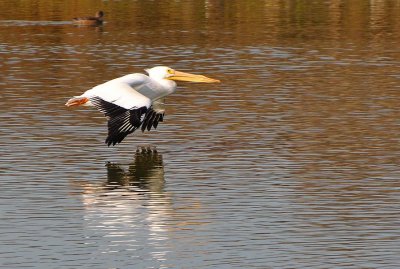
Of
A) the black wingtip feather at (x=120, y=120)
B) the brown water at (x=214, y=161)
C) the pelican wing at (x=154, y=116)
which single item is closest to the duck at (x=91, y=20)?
the brown water at (x=214, y=161)

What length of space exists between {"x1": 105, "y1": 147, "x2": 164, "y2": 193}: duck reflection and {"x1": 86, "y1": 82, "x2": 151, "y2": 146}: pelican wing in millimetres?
402

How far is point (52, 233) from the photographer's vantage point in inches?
510

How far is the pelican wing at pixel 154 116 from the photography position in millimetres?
18609

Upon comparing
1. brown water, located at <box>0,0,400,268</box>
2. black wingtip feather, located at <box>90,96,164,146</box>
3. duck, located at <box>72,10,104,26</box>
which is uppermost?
black wingtip feather, located at <box>90,96,164,146</box>

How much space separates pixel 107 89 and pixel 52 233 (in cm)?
462

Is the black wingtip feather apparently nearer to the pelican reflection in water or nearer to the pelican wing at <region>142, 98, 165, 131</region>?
the pelican reflection in water

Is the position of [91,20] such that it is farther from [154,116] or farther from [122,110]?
[122,110]

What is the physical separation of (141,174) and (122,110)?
0.97m

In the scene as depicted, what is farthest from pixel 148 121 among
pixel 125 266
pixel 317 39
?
pixel 317 39

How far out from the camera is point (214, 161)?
16.9 meters

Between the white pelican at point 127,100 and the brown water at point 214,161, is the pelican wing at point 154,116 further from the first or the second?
the brown water at point 214,161

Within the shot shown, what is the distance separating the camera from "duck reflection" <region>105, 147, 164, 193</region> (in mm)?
15523

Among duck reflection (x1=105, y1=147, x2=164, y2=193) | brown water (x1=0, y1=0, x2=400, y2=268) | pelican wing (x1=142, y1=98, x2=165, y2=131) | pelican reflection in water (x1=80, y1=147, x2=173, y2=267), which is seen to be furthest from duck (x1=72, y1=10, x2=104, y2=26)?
pelican reflection in water (x1=80, y1=147, x2=173, y2=267)

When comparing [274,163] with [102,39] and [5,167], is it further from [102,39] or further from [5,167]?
[102,39]
